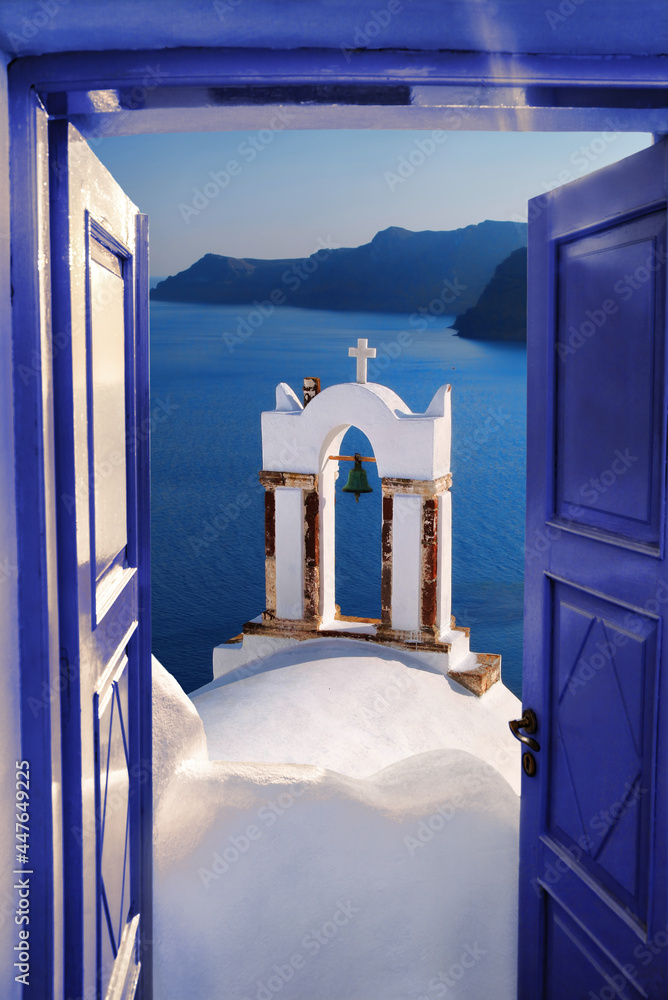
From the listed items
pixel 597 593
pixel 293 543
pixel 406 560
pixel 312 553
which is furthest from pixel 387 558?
pixel 597 593

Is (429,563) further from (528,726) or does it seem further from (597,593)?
(597,593)

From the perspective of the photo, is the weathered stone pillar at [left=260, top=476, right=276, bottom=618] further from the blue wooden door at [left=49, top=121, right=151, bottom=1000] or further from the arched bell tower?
the blue wooden door at [left=49, top=121, right=151, bottom=1000]

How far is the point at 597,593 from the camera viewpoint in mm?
1925

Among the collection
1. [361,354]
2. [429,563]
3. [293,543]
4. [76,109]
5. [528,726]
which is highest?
[361,354]

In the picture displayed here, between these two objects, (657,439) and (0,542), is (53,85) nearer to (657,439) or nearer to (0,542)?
(0,542)

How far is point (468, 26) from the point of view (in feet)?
4.42

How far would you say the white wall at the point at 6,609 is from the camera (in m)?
1.33

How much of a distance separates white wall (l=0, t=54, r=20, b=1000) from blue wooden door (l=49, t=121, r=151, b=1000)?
0.42 ft

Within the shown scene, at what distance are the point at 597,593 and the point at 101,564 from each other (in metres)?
1.22

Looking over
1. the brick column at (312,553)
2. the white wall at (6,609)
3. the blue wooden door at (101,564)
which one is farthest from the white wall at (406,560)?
the white wall at (6,609)

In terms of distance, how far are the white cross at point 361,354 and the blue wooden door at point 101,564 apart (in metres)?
5.60

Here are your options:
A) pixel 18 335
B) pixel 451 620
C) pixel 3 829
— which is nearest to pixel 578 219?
pixel 18 335

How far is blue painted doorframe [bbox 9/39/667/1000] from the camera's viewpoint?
137 centimetres

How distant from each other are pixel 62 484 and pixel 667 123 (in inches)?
55.9
